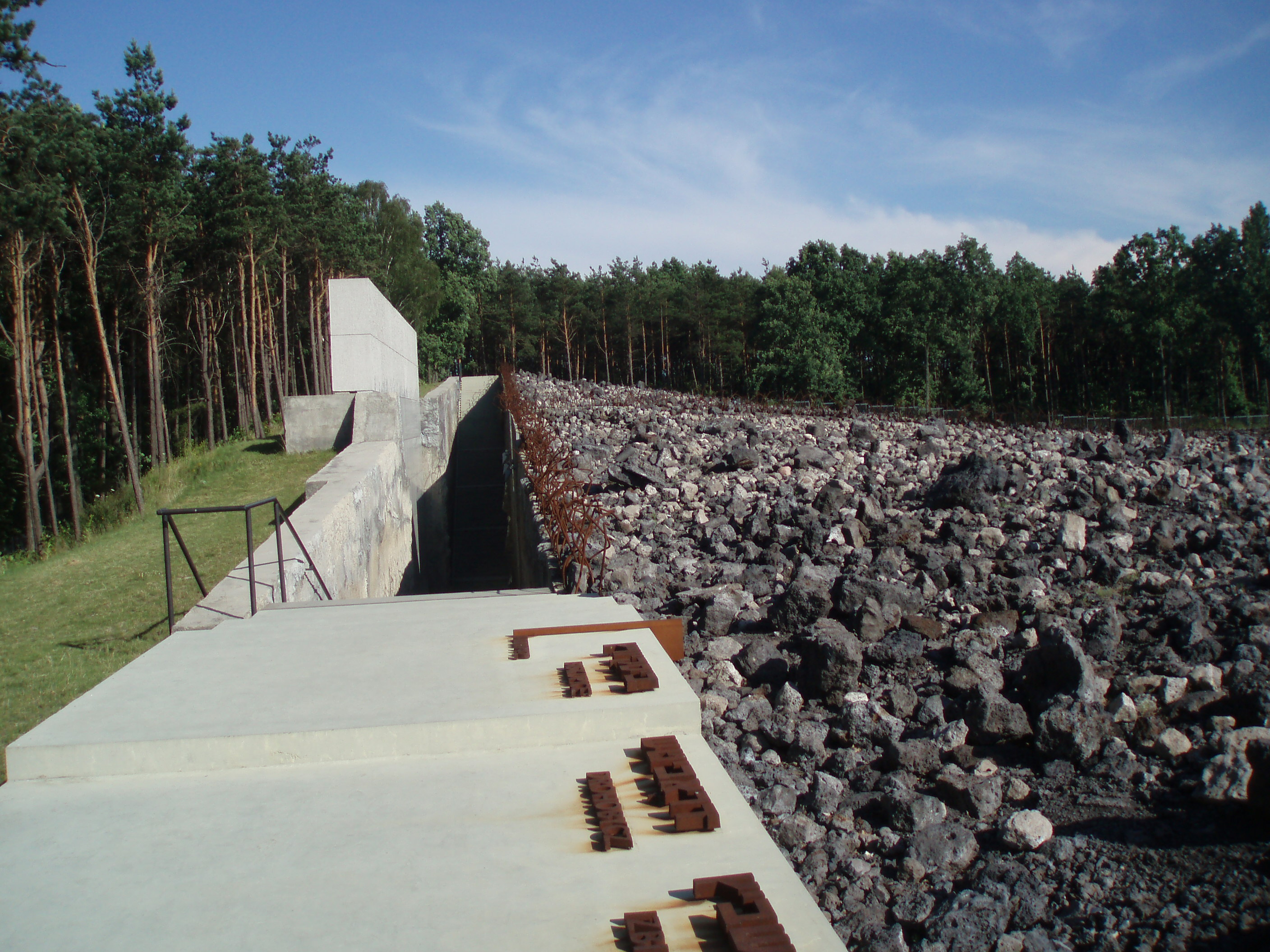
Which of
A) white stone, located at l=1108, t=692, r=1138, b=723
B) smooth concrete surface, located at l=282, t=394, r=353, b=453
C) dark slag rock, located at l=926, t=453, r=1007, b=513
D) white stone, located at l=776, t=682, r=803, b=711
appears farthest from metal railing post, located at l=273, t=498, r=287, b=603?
smooth concrete surface, located at l=282, t=394, r=353, b=453

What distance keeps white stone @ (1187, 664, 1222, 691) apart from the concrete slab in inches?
124

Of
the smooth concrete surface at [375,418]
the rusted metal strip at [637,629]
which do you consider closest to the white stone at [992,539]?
the rusted metal strip at [637,629]

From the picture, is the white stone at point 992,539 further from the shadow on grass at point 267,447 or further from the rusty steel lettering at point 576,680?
the shadow on grass at point 267,447

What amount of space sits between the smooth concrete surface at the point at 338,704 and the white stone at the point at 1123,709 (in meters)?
2.37

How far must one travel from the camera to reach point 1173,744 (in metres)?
3.94

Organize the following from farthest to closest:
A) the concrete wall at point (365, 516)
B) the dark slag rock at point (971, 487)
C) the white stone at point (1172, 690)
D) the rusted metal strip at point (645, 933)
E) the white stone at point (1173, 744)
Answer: the dark slag rock at point (971, 487)
the concrete wall at point (365, 516)
the white stone at point (1172, 690)
the white stone at point (1173, 744)
the rusted metal strip at point (645, 933)

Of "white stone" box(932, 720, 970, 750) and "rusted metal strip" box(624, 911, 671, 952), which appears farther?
"white stone" box(932, 720, 970, 750)

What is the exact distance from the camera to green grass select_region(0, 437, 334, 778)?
253 inches

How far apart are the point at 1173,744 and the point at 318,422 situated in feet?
43.7

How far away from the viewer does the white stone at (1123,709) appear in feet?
13.8

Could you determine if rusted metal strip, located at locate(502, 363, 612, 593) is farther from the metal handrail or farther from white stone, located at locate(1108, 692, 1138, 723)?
white stone, located at locate(1108, 692, 1138, 723)

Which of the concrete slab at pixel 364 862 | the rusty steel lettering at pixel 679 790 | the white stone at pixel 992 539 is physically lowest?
the white stone at pixel 992 539

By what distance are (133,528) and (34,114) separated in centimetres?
942

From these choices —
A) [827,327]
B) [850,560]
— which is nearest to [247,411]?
[850,560]
